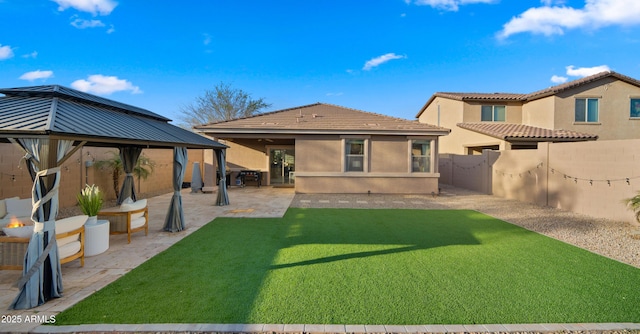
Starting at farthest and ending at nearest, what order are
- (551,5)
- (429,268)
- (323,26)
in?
(323,26) < (551,5) < (429,268)

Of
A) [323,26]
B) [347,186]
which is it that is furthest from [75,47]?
[347,186]

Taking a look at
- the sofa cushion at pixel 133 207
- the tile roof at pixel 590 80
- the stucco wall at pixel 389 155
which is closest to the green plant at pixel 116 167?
the sofa cushion at pixel 133 207

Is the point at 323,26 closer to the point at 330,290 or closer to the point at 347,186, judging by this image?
the point at 347,186

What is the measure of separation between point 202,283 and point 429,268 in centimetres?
361

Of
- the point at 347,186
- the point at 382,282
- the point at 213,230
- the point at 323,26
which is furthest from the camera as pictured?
the point at 323,26

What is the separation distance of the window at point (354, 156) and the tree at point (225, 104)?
73.9ft

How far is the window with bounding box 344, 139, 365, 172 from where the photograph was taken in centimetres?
1348

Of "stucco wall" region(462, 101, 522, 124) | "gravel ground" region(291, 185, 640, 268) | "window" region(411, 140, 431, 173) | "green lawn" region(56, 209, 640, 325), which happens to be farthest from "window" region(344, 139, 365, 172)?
"stucco wall" region(462, 101, 522, 124)

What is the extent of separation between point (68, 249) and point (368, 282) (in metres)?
4.71

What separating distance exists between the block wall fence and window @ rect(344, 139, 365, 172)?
6.37 metres

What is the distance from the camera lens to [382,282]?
160 inches

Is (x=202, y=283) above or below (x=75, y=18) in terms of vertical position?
below

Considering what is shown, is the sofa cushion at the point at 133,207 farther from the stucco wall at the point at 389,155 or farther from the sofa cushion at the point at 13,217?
the stucco wall at the point at 389,155

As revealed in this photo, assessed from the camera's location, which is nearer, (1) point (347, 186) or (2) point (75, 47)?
(1) point (347, 186)
